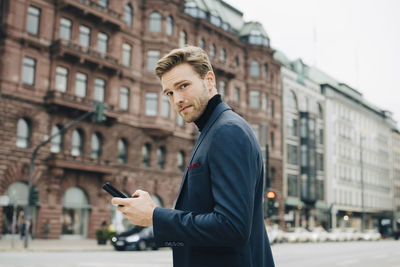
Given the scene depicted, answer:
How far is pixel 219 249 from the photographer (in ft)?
6.38

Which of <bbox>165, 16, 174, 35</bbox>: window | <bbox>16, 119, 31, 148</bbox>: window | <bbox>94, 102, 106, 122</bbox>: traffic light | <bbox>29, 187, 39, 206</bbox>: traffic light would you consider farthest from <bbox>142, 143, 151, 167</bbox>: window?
<bbox>94, 102, 106, 122</bbox>: traffic light

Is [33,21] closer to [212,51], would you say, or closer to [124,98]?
[124,98]

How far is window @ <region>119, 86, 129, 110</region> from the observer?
37.0 meters

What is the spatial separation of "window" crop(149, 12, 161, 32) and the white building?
3136 cm

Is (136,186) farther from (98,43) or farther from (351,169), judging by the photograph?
(351,169)

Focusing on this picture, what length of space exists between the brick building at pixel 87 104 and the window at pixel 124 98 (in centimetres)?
7

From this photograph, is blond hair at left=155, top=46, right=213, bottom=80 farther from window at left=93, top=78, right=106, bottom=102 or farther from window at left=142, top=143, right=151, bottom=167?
window at left=142, top=143, right=151, bottom=167

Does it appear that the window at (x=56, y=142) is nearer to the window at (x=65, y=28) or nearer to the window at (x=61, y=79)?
the window at (x=61, y=79)

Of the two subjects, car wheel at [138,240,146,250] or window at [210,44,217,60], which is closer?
car wheel at [138,240,146,250]

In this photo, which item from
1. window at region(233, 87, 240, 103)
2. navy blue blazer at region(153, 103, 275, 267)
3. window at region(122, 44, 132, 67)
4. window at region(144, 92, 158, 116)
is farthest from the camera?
window at region(233, 87, 240, 103)

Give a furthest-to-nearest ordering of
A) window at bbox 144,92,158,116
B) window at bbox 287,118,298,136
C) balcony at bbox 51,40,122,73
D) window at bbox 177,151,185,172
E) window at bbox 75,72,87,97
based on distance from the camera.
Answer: window at bbox 287,118,298,136 → window at bbox 177,151,185,172 → window at bbox 144,92,158,116 → window at bbox 75,72,87,97 → balcony at bbox 51,40,122,73

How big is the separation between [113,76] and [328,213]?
36264 millimetres

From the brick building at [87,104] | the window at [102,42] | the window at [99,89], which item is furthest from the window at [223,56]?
the window at [99,89]

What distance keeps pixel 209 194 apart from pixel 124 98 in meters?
35.8
